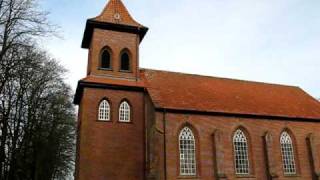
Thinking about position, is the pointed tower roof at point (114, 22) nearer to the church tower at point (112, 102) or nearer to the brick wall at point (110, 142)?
the church tower at point (112, 102)

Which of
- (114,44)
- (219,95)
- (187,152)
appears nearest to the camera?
(187,152)

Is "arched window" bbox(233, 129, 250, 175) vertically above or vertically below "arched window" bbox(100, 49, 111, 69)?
below

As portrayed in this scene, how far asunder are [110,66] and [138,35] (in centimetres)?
354

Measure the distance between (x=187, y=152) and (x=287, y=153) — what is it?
8.47 m

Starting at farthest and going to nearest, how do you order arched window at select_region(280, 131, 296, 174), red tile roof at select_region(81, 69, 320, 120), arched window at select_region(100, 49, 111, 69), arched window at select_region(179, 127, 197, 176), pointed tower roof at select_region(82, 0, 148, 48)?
arched window at select_region(280, 131, 296, 174), pointed tower roof at select_region(82, 0, 148, 48), arched window at select_region(100, 49, 111, 69), red tile roof at select_region(81, 69, 320, 120), arched window at select_region(179, 127, 197, 176)

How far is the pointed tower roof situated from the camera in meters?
26.3

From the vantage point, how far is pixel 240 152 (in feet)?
84.5

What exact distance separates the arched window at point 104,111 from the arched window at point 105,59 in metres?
3.00

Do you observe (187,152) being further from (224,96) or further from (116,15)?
(116,15)

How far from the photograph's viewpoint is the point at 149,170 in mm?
22266

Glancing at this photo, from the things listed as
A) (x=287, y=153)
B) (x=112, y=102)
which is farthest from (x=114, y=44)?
(x=287, y=153)

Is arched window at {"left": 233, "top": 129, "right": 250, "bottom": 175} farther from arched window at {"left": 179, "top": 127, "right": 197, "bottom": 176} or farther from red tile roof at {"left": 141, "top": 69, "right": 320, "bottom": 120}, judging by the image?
arched window at {"left": 179, "top": 127, "right": 197, "bottom": 176}

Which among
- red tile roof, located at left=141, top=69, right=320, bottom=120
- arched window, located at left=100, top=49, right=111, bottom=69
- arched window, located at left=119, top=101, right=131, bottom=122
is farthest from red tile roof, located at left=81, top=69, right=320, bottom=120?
arched window, located at left=119, top=101, right=131, bottom=122

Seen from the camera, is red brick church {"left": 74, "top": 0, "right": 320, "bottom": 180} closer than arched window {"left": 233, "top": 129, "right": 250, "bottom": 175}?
Yes
